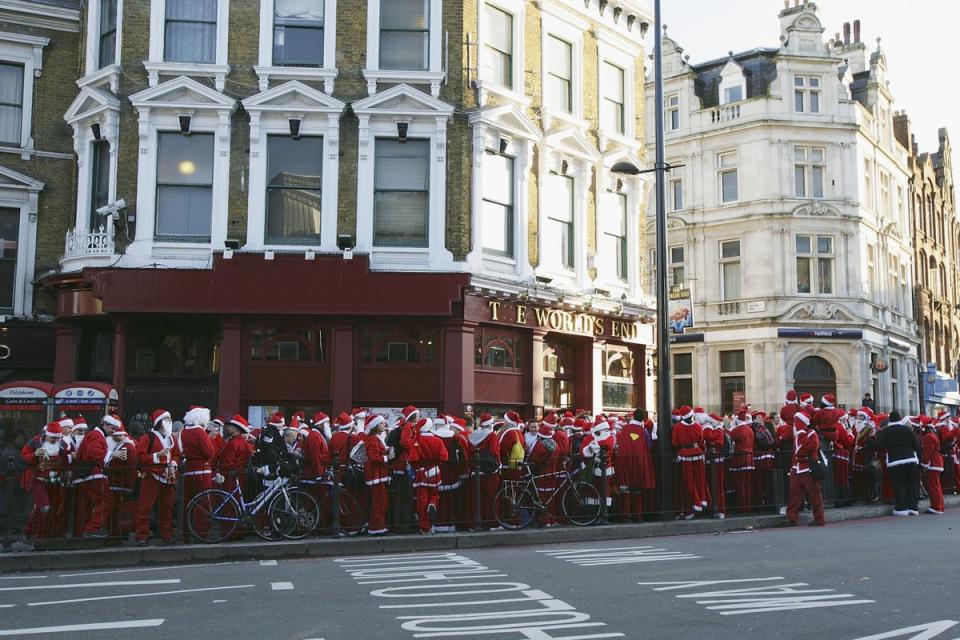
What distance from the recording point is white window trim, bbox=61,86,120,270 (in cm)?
2080

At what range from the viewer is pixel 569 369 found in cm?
2394

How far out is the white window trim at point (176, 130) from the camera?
20484 millimetres

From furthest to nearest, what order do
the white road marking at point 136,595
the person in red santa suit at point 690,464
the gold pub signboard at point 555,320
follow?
the gold pub signboard at point 555,320 < the person in red santa suit at point 690,464 < the white road marking at point 136,595

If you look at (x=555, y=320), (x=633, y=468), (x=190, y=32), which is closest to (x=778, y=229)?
(x=555, y=320)

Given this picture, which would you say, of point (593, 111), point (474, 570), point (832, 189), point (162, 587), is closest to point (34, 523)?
point (162, 587)

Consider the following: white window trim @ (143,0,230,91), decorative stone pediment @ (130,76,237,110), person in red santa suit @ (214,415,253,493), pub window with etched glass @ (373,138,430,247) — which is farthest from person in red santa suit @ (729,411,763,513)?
white window trim @ (143,0,230,91)

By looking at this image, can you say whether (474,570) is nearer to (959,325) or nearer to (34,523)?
(34,523)

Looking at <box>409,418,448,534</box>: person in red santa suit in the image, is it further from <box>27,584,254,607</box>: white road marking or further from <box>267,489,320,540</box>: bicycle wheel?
<box>27,584,254,607</box>: white road marking

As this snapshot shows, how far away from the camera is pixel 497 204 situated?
22.2 m

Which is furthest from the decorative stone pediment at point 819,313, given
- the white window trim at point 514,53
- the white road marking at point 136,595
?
the white road marking at point 136,595

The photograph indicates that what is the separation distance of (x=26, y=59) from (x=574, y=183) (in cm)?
1286

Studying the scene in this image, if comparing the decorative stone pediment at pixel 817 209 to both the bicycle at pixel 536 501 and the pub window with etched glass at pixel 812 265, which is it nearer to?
the pub window with etched glass at pixel 812 265

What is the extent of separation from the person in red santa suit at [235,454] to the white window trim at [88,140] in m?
7.53

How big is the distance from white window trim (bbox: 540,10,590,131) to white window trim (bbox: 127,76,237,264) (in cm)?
713
